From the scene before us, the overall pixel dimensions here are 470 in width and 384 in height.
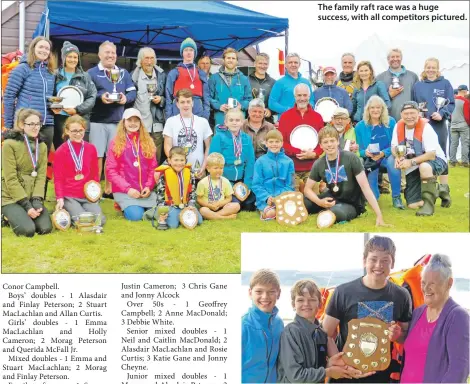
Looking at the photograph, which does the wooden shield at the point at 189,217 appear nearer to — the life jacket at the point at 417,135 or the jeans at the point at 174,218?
the jeans at the point at 174,218

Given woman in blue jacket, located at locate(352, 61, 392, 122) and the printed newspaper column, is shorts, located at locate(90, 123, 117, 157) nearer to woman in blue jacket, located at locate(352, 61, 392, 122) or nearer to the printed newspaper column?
the printed newspaper column

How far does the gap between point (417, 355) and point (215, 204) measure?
177 centimetres

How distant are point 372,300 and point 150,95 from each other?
98.5 inches

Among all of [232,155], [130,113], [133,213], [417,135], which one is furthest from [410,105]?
[133,213]

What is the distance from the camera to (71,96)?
4.74 m

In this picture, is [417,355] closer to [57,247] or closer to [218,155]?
[218,155]

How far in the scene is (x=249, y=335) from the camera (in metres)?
3.74

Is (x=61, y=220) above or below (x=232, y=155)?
below

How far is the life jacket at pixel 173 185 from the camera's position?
4559 mm

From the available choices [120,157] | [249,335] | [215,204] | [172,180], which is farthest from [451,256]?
[120,157]

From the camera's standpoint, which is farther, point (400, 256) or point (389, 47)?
point (389, 47)

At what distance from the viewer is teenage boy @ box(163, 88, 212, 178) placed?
4852 millimetres

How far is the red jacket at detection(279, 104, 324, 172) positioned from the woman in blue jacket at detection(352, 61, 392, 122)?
0.38 meters

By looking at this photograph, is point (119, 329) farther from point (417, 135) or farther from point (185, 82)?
point (417, 135)
